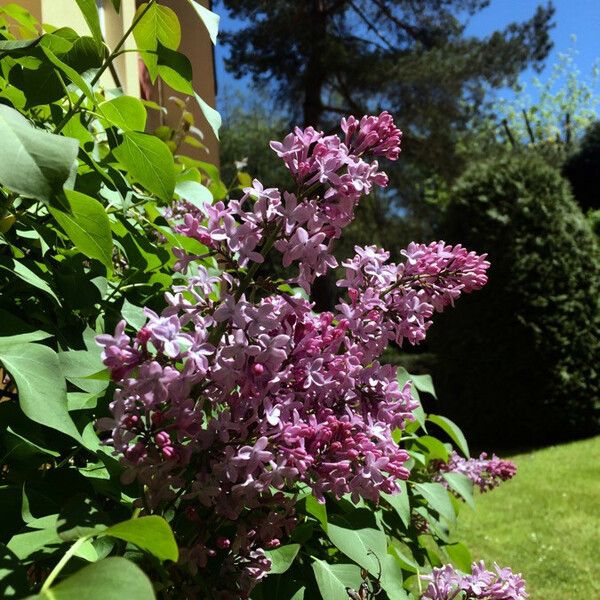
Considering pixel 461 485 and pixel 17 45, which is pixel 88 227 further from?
pixel 461 485

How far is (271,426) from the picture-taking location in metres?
0.90

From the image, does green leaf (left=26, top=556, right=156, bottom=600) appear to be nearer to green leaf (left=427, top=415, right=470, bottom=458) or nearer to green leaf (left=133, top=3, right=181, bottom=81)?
green leaf (left=133, top=3, right=181, bottom=81)

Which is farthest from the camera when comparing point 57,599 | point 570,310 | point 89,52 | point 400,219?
point 400,219

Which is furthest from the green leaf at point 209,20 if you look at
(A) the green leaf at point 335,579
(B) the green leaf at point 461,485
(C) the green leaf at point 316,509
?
(B) the green leaf at point 461,485

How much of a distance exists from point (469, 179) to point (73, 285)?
9.62 meters

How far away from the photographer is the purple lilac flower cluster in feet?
2.79

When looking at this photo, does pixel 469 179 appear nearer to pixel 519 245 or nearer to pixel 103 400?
pixel 519 245

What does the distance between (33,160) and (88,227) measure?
0.26m

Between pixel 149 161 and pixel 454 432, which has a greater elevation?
pixel 149 161

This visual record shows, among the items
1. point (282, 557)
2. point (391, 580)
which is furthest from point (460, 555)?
point (282, 557)

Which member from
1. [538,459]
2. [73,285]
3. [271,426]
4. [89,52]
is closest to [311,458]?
[271,426]

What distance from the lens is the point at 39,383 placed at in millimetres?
849

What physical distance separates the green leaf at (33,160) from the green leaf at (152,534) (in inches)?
13.1

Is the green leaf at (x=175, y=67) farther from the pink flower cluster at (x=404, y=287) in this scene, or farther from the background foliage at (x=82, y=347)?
the pink flower cluster at (x=404, y=287)
